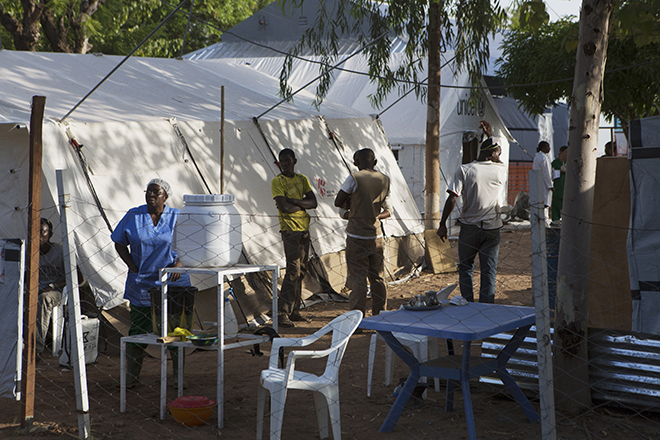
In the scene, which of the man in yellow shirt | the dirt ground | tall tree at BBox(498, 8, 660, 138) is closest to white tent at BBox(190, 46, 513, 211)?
tall tree at BBox(498, 8, 660, 138)

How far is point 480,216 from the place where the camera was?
5457 millimetres

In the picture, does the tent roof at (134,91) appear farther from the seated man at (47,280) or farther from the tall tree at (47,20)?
the tall tree at (47,20)

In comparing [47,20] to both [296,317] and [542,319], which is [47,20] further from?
[542,319]

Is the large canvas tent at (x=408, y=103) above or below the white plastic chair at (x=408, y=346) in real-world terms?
above

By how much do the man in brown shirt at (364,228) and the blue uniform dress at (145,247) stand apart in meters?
1.91

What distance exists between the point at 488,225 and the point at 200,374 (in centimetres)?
266

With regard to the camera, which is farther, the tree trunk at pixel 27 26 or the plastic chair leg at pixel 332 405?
the tree trunk at pixel 27 26

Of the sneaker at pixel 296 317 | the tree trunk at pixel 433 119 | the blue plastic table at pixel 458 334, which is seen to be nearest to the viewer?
the blue plastic table at pixel 458 334

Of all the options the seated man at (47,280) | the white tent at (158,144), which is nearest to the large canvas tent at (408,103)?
the white tent at (158,144)

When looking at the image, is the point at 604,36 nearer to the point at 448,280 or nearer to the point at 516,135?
the point at 448,280

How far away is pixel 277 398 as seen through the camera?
3.41 meters

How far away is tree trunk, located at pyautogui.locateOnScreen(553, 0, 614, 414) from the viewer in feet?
12.1

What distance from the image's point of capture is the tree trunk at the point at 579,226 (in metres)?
3.67

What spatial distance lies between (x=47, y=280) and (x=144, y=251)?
1.49m
